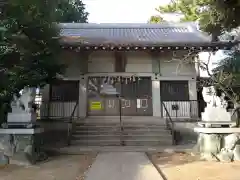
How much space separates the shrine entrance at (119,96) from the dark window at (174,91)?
730 mm

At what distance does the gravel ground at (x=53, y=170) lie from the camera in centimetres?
629

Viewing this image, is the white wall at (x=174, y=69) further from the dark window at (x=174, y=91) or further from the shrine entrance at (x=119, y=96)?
the shrine entrance at (x=119, y=96)

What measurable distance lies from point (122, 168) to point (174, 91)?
320 inches

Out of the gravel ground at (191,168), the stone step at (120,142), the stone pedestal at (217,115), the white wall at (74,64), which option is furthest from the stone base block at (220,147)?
the white wall at (74,64)

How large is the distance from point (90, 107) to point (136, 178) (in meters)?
8.25

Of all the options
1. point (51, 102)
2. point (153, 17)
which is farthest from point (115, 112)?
point (153, 17)

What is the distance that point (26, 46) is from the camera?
7633 mm

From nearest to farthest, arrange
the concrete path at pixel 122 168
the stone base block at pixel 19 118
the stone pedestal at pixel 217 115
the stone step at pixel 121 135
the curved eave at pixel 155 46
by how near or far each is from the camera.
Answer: the concrete path at pixel 122 168 → the stone base block at pixel 19 118 → the stone pedestal at pixel 217 115 → the stone step at pixel 121 135 → the curved eave at pixel 155 46

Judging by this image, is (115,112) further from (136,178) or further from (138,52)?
(136,178)

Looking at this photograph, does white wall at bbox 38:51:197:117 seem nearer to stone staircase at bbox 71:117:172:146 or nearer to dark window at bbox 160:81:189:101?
dark window at bbox 160:81:189:101

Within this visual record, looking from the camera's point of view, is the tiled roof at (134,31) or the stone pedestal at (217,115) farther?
the tiled roof at (134,31)

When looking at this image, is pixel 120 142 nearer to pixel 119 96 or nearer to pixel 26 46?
pixel 119 96

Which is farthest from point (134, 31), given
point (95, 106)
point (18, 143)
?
point (18, 143)

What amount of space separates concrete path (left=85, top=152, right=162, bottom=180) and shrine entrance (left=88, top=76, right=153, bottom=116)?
5.25 meters
